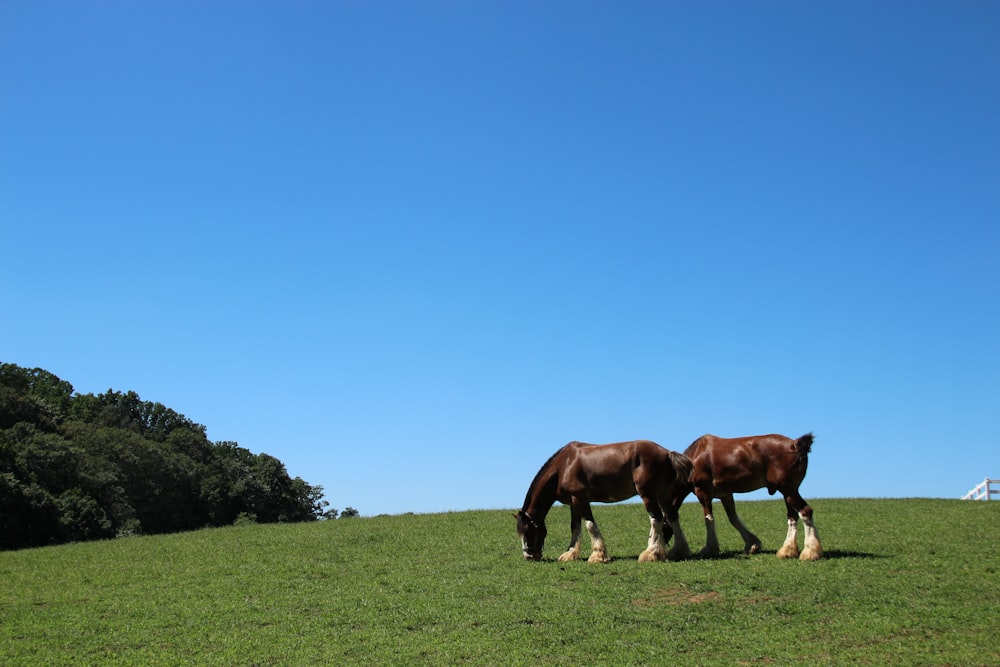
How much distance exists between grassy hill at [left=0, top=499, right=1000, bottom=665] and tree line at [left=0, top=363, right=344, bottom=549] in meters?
15.4

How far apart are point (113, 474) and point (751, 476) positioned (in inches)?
Answer: 1882

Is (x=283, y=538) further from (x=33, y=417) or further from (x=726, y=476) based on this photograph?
(x=33, y=417)

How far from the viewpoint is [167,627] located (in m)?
14.6

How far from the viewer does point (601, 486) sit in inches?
712

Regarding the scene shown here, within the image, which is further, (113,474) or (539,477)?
(113,474)

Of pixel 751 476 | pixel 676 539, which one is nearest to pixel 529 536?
pixel 676 539

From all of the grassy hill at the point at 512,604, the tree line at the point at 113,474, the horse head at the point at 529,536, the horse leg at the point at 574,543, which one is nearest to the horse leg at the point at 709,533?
the grassy hill at the point at 512,604

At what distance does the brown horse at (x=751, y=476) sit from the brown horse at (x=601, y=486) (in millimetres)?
493

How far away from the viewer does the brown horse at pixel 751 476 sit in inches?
677

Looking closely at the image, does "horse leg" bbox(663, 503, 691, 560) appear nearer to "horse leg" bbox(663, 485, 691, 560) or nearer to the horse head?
"horse leg" bbox(663, 485, 691, 560)

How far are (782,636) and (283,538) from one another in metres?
17.6

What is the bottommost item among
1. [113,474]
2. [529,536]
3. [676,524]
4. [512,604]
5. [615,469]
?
[512,604]

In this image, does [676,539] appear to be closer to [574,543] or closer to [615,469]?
Answer: [615,469]

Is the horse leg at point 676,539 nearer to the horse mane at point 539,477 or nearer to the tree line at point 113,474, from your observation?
the horse mane at point 539,477
